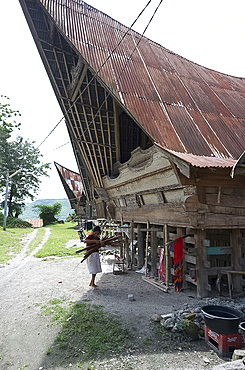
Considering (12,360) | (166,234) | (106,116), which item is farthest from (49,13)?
(12,360)

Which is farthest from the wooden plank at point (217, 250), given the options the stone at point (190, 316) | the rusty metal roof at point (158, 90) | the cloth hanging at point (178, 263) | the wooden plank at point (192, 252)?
the rusty metal roof at point (158, 90)

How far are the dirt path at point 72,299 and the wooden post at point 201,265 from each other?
0.39m

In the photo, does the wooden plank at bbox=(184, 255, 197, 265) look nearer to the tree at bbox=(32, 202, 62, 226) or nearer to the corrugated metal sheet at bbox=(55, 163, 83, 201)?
the corrugated metal sheet at bbox=(55, 163, 83, 201)

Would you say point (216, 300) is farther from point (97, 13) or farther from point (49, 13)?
point (97, 13)

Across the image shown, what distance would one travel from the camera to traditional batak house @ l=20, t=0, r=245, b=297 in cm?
667

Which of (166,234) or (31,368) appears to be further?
(166,234)

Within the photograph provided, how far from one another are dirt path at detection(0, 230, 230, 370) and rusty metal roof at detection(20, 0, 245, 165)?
14.6ft

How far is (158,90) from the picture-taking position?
870 centimetres

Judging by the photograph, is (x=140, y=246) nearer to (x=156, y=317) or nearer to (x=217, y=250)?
(x=217, y=250)

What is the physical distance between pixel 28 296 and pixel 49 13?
31.9ft

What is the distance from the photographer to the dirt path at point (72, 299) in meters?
3.87

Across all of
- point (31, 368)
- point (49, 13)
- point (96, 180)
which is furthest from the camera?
point (96, 180)

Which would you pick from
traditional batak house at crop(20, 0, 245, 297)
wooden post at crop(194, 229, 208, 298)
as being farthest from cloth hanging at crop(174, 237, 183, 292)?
wooden post at crop(194, 229, 208, 298)

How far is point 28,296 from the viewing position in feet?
22.4
